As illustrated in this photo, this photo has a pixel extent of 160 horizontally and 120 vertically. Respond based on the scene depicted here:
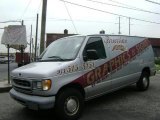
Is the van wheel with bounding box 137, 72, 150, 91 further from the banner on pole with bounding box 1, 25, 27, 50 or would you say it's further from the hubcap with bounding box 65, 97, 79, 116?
the banner on pole with bounding box 1, 25, 27, 50

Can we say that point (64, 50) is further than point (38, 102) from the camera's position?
Yes

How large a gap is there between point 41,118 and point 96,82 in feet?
5.56

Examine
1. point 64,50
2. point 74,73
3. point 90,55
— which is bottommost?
point 74,73

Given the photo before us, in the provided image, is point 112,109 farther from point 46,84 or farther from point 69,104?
point 46,84

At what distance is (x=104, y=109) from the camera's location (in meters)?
7.93

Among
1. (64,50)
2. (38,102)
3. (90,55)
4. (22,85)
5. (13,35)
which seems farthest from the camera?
(13,35)

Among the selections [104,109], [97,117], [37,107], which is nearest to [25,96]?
[37,107]

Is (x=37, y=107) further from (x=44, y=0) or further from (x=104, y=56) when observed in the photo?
(x=44, y=0)

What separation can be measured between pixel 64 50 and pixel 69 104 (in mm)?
1594

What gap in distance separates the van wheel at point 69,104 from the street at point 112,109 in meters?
0.34

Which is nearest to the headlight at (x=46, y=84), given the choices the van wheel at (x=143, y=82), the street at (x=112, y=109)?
the street at (x=112, y=109)

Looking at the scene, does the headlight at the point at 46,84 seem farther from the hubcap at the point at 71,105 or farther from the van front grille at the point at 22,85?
the hubcap at the point at 71,105

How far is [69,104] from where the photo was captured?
6.71 meters

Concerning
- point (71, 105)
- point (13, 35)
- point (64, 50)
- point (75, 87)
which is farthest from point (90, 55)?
point (13, 35)
